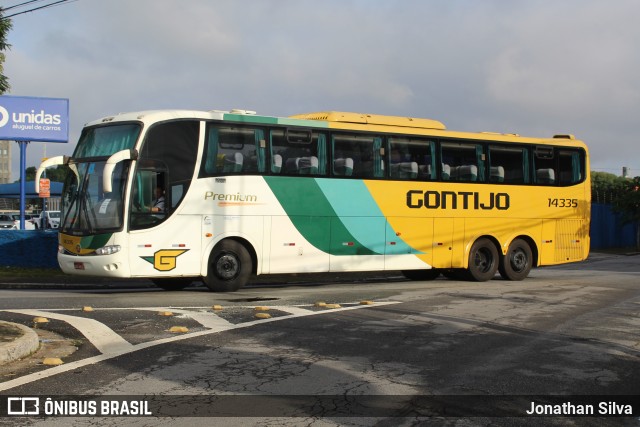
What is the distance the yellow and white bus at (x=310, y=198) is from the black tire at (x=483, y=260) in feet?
0.13

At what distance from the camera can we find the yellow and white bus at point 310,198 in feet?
49.7

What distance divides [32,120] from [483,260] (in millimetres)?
17452

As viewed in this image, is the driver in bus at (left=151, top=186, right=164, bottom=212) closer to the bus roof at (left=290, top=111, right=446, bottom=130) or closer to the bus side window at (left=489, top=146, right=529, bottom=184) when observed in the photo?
the bus roof at (left=290, top=111, right=446, bottom=130)

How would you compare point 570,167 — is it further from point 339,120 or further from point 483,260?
point 339,120

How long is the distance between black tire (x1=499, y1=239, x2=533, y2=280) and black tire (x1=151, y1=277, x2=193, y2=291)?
8721 mm

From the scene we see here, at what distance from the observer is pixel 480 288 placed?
16969 millimetres

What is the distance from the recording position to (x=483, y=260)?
20.0m

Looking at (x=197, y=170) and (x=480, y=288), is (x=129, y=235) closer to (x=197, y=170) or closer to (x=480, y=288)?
(x=197, y=170)

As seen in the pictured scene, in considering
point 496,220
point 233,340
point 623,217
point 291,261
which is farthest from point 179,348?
point 623,217

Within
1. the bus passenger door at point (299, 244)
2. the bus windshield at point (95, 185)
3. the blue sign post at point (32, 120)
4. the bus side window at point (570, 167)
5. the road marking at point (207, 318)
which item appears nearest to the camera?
the road marking at point (207, 318)

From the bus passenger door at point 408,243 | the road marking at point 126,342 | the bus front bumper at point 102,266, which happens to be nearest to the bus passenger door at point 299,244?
the bus passenger door at point 408,243

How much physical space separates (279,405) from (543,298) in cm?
964

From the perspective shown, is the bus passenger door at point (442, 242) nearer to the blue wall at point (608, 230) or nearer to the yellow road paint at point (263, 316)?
the yellow road paint at point (263, 316)

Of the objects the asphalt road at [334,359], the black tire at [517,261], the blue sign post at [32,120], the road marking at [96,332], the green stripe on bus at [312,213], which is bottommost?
the asphalt road at [334,359]
